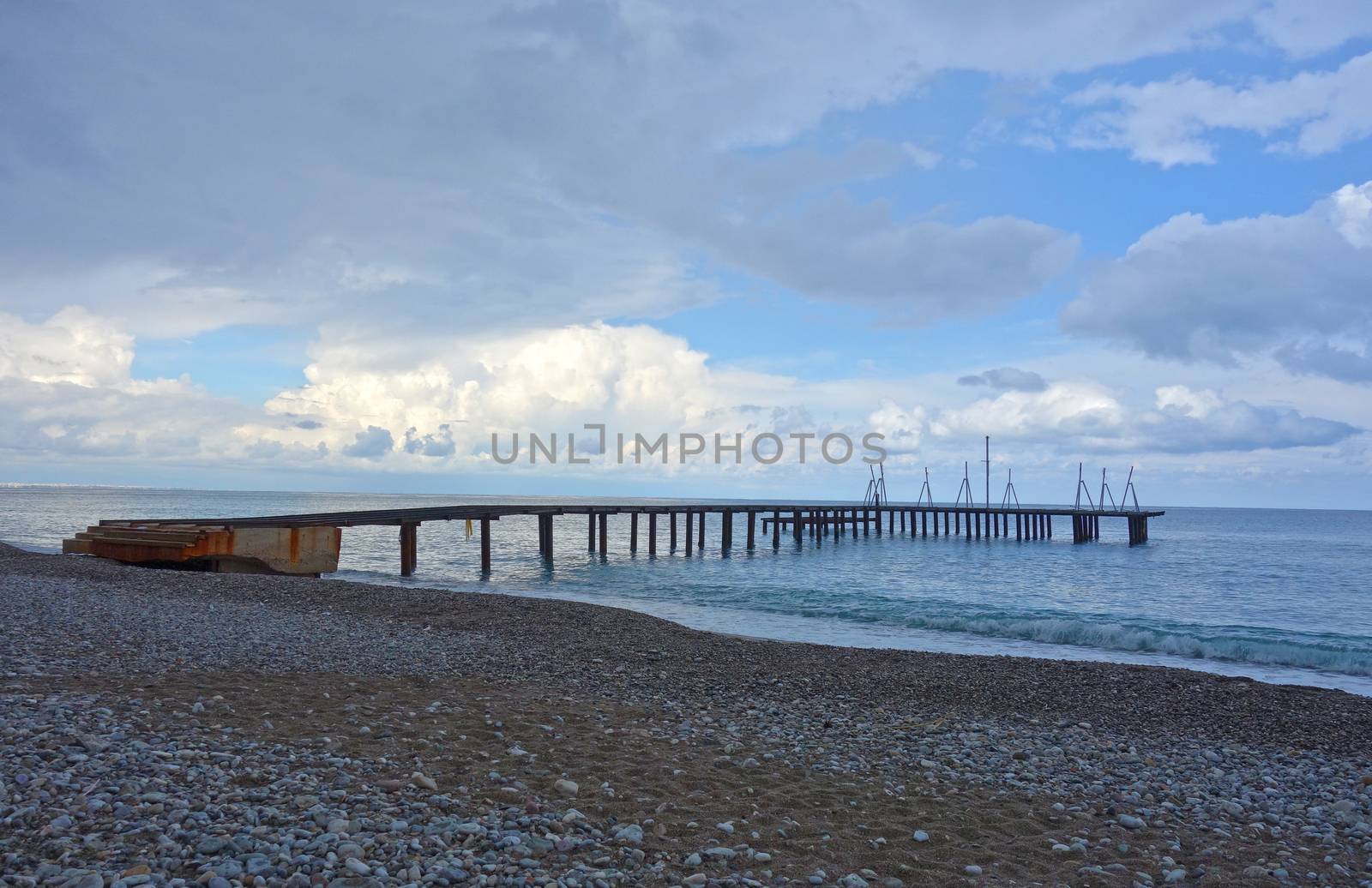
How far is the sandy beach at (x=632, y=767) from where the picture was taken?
4727mm

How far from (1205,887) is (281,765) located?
238 inches

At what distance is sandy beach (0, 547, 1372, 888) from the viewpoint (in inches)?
186

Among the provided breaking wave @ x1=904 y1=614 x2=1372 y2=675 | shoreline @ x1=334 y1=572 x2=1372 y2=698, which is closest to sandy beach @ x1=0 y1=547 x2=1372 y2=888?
shoreline @ x1=334 y1=572 x2=1372 y2=698

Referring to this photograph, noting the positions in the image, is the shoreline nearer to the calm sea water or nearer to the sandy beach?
the calm sea water

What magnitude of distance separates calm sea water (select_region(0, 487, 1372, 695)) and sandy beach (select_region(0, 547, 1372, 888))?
6.04m

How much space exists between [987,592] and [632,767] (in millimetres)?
26753

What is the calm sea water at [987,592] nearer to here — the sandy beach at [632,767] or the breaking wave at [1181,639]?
the breaking wave at [1181,639]

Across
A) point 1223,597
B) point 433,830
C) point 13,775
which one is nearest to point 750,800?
point 433,830

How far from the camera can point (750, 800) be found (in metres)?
6.21

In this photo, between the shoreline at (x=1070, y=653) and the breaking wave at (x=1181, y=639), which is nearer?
the shoreline at (x=1070, y=653)

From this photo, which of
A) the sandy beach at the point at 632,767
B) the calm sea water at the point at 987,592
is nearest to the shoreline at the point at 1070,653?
the calm sea water at the point at 987,592

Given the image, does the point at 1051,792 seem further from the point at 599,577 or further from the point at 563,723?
the point at 599,577

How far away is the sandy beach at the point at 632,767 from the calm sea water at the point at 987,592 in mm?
6042

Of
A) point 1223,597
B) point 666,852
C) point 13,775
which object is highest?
point 13,775
